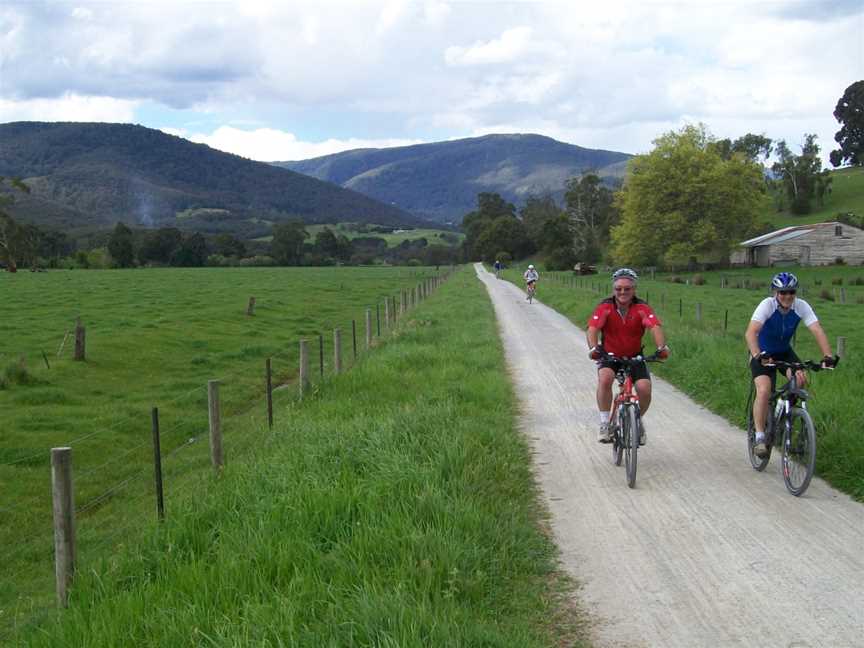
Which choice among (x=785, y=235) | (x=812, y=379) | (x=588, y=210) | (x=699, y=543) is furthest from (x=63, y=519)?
(x=588, y=210)

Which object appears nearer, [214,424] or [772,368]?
[772,368]

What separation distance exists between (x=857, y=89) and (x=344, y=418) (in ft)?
411

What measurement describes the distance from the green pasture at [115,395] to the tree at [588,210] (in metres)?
80.2

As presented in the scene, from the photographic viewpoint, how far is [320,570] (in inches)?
195

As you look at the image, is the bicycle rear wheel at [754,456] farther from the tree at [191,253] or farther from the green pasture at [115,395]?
the tree at [191,253]

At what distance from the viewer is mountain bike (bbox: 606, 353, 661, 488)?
24.7 ft

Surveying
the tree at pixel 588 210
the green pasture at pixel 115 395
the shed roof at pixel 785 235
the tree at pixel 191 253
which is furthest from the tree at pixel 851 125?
the green pasture at pixel 115 395

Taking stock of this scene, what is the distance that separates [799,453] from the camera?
7105mm

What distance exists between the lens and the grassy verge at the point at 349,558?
4.28 m

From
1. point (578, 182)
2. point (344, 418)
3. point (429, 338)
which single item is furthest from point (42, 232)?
point (344, 418)

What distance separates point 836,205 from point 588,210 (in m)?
31.8

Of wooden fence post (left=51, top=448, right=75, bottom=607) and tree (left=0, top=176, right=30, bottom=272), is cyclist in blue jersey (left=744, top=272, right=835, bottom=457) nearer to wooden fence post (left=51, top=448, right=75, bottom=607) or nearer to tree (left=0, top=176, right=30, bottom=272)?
wooden fence post (left=51, top=448, right=75, bottom=607)

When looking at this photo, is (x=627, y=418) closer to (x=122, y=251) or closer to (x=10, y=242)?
(x=10, y=242)

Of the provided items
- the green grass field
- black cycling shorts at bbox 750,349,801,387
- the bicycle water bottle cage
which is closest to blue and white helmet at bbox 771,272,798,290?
black cycling shorts at bbox 750,349,801,387
